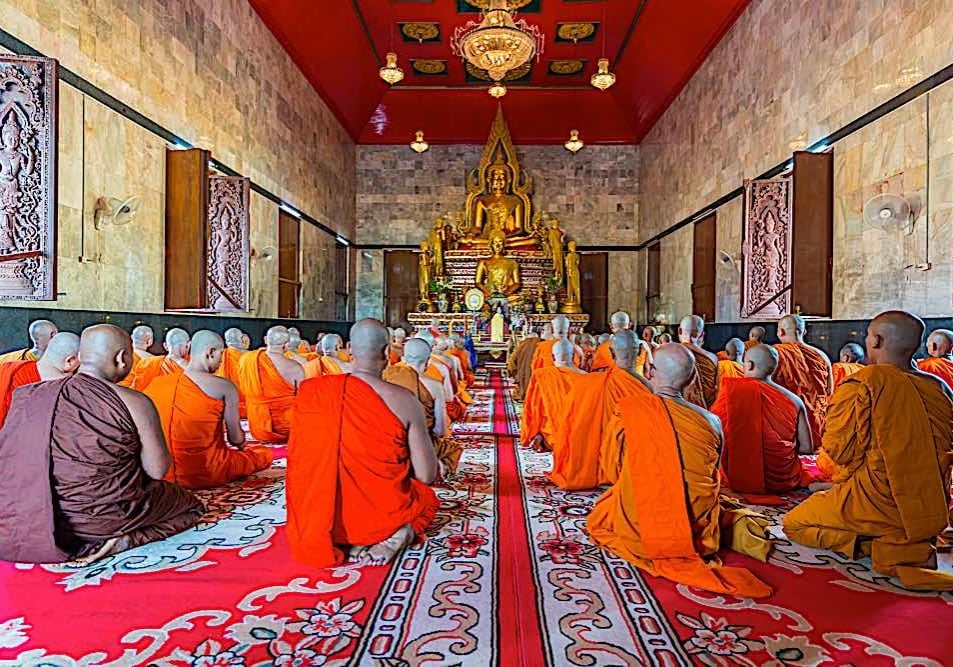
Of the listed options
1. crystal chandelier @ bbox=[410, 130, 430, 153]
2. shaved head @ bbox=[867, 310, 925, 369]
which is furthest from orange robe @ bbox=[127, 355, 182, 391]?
crystal chandelier @ bbox=[410, 130, 430, 153]

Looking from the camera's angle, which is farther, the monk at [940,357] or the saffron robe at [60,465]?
the monk at [940,357]

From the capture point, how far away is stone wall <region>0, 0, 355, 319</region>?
22.0 ft

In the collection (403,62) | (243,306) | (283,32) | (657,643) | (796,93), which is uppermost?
(403,62)

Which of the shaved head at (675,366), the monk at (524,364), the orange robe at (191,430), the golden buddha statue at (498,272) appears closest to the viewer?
the shaved head at (675,366)

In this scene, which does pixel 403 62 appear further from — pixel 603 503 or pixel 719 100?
pixel 603 503

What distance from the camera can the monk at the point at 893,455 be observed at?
3.18 m

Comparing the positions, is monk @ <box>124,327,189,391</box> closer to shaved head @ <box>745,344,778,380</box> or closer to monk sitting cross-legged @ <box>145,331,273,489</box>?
monk sitting cross-legged @ <box>145,331,273,489</box>

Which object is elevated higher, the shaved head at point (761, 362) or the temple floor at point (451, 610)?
the shaved head at point (761, 362)

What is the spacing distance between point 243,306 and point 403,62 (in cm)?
977

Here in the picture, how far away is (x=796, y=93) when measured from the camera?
370 inches

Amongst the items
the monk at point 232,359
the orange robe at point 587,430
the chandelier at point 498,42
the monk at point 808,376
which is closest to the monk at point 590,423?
the orange robe at point 587,430

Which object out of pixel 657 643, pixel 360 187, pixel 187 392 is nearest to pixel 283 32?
pixel 360 187

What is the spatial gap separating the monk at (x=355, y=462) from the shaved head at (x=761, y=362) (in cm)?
254

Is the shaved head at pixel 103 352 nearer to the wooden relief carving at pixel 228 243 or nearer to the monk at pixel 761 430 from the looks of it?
the monk at pixel 761 430
